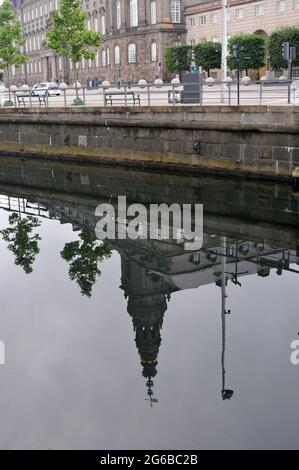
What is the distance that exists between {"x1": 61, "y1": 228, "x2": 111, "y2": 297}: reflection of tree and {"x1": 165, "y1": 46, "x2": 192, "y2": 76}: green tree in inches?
2328

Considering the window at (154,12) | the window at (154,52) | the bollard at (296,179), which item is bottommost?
the bollard at (296,179)

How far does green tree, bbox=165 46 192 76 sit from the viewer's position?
7312 cm

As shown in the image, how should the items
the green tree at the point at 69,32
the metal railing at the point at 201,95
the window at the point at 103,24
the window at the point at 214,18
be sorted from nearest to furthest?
the metal railing at the point at 201,95
the green tree at the point at 69,32
the window at the point at 214,18
the window at the point at 103,24

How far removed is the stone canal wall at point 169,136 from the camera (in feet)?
69.7

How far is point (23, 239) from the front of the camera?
56.9ft

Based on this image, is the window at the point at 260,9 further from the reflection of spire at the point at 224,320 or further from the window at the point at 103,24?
the reflection of spire at the point at 224,320

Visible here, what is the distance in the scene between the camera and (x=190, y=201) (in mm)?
20328

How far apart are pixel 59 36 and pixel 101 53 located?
6419 cm

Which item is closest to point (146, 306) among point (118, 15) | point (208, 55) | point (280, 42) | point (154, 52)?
point (280, 42)

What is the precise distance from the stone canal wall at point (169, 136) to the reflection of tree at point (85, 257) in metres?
7.22

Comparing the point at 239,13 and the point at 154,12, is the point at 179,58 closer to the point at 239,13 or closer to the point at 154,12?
the point at 239,13

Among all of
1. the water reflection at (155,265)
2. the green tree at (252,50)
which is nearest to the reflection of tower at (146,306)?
the water reflection at (155,265)

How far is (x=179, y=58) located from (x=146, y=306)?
66.4m

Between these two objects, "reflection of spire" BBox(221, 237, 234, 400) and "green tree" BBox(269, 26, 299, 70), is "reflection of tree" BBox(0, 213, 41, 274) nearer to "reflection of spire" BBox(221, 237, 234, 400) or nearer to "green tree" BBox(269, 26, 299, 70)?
"reflection of spire" BBox(221, 237, 234, 400)
